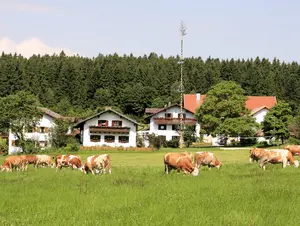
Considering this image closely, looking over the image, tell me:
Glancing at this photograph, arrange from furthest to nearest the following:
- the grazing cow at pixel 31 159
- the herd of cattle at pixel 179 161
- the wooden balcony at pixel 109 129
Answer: the wooden balcony at pixel 109 129 < the grazing cow at pixel 31 159 < the herd of cattle at pixel 179 161

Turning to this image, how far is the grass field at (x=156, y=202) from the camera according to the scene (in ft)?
36.7

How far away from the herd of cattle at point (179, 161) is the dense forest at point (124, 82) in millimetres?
92045

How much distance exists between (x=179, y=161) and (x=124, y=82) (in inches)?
4914

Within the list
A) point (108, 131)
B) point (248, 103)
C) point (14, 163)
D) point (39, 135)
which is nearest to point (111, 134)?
point (108, 131)

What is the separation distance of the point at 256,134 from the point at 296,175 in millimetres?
60705

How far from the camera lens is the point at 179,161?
22812 millimetres

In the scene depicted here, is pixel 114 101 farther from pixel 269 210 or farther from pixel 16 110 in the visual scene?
pixel 269 210

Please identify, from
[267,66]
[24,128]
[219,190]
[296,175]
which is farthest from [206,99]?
[267,66]

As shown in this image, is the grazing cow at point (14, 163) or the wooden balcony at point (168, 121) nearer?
the grazing cow at point (14, 163)

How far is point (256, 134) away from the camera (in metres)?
79.9

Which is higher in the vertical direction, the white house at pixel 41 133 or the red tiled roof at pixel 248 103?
the red tiled roof at pixel 248 103

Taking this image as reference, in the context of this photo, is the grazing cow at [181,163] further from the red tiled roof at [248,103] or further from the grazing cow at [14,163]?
the red tiled roof at [248,103]

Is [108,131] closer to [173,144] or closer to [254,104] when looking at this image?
[173,144]

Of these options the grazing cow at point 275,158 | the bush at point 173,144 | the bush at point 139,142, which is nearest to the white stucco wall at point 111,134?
the bush at point 139,142
